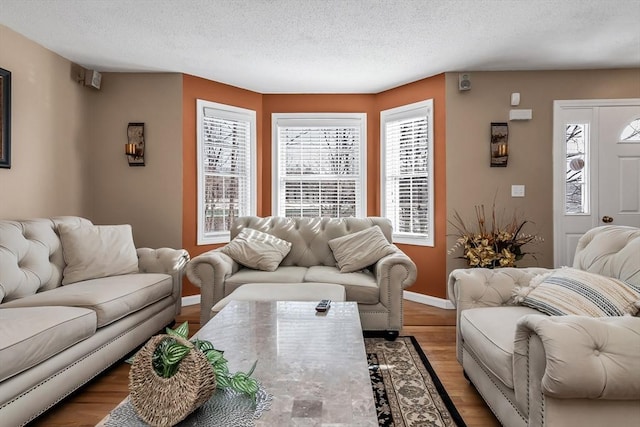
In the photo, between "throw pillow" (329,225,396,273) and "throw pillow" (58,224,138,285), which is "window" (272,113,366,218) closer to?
"throw pillow" (329,225,396,273)

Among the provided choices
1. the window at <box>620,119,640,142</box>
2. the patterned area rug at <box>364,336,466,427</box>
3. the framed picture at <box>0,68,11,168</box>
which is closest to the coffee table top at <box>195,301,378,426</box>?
the patterned area rug at <box>364,336,466,427</box>

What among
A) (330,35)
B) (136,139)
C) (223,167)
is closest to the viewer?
(330,35)

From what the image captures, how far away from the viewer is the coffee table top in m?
1.12

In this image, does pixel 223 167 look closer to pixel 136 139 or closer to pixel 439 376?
pixel 136 139

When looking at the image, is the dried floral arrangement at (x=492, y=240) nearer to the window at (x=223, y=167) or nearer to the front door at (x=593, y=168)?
the front door at (x=593, y=168)

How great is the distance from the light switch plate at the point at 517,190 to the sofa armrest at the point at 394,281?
6.05ft

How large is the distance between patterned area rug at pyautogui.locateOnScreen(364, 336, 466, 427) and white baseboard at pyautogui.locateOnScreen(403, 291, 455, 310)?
1284 mm

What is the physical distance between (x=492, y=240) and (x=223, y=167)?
307 centimetres

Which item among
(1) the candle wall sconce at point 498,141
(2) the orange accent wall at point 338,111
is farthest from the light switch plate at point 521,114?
(2) the orange accent wall at point 338,111

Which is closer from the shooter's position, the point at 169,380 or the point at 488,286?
the point at 169,380

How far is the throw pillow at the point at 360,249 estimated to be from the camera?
3275 millimetres

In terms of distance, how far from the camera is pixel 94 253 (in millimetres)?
2904

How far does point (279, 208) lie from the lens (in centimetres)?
489

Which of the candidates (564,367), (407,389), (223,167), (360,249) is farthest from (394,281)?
(223,167)
